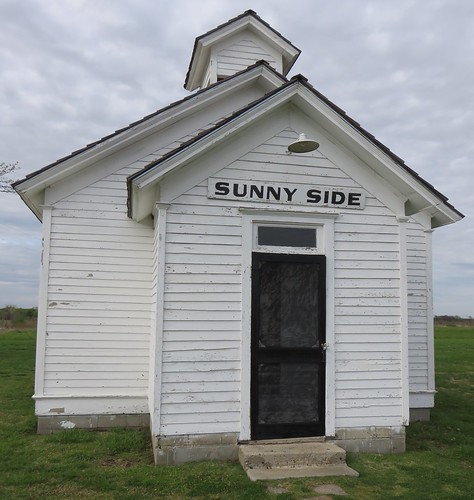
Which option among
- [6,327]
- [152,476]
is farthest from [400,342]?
[6,327]

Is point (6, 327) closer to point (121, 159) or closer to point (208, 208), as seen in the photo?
point (121, 159)

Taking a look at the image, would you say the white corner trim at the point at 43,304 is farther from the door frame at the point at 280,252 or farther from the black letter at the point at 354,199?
the black letter at the point at 354,199

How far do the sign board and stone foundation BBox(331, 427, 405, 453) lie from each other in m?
3.15

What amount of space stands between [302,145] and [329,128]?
74 centimetres

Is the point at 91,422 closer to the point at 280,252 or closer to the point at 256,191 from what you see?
the point at 280,252

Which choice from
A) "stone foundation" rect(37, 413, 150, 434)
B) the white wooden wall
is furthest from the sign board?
"stone foundation" rect(37, 413, 150, 434)

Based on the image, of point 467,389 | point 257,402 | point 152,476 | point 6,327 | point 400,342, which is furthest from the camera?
point 6,327

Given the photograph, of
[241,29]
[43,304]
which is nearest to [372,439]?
[43,304]

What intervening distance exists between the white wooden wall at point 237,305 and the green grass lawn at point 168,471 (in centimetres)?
64

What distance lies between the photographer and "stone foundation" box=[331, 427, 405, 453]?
7016 millimetres

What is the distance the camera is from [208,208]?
23.1ft

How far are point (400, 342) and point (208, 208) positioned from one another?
3.35 metres

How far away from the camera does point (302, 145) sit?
22.5 ft

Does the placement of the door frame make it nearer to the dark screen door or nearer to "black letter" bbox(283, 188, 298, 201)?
the dark screen door
